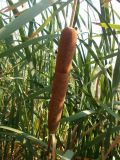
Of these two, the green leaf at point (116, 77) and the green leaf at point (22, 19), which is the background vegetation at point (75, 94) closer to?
the green leaf at point (116, 77)

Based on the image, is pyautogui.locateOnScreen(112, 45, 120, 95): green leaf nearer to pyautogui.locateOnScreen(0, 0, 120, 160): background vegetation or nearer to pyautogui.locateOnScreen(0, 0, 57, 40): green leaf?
pyautogui.locateOnScreen(0, 0, 120, 160): background vegetation

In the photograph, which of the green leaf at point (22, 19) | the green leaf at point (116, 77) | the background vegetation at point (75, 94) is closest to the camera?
the green leaf at point (22, 19)

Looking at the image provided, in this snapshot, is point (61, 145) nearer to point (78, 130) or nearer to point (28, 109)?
point (78, 130)

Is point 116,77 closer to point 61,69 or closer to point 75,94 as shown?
point 61,69

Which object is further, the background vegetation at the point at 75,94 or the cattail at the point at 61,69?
the background vegetation at the point at 75,94

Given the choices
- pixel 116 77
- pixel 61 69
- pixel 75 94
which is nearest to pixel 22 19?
pixel 61 69

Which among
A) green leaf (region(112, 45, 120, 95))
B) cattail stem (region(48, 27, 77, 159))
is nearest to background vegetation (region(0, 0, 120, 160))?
green leaf (region(112, 45, 120, 95))

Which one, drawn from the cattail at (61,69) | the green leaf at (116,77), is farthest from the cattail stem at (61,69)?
the green leaf at (116,77)

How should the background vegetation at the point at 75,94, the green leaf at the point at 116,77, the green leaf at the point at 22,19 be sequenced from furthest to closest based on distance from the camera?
the background vegetation at the point at 75,94
the green leaf at the point at 116,77
the green leaf at the point at 22,19

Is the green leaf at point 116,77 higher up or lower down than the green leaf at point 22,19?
lower down
